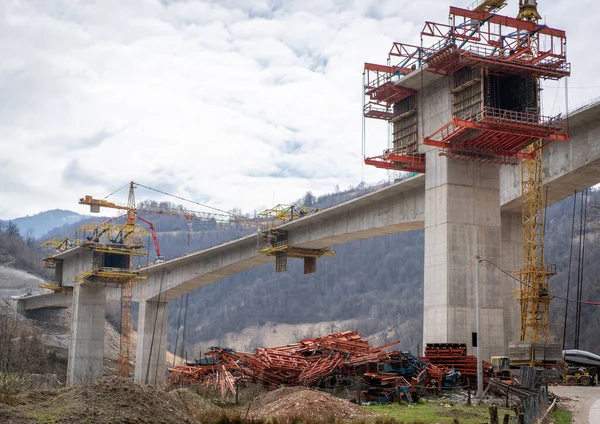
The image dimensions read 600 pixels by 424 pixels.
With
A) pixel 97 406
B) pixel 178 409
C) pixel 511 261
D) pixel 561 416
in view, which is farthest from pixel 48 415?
pixel 511 261

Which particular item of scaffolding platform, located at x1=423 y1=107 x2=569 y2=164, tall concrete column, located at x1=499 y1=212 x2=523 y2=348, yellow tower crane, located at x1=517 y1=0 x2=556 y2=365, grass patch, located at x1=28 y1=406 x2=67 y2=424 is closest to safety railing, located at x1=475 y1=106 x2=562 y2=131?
scaffolding platform, located at x1=423 y1=107 x2=569 y2=164

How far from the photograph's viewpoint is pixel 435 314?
45.5 metres

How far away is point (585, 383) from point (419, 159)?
16.4m

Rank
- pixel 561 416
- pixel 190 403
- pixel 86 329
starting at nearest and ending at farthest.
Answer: pixel 190 403, pixel 561 416, pixel 86 329

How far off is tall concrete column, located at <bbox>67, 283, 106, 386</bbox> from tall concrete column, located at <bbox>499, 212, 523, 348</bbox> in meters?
45.5

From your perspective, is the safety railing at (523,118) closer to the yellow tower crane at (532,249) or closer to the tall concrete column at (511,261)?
the yellow tower crane at (532,249)

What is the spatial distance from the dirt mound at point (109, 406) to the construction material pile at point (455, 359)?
68.8 ft

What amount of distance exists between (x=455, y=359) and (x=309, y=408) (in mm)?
17225

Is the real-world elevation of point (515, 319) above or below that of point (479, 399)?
above

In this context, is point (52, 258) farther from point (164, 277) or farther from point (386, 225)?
point (386, 225)

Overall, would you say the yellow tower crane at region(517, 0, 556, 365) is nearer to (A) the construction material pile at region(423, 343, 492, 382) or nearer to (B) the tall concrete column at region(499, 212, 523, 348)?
(B) the tall concrete column at region(499, 212, 523, 348)

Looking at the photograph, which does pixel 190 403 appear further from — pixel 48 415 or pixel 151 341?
pixel 151 341

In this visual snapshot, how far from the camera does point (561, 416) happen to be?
28.0 metres

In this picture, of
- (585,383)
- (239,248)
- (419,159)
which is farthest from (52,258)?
(585,383)
